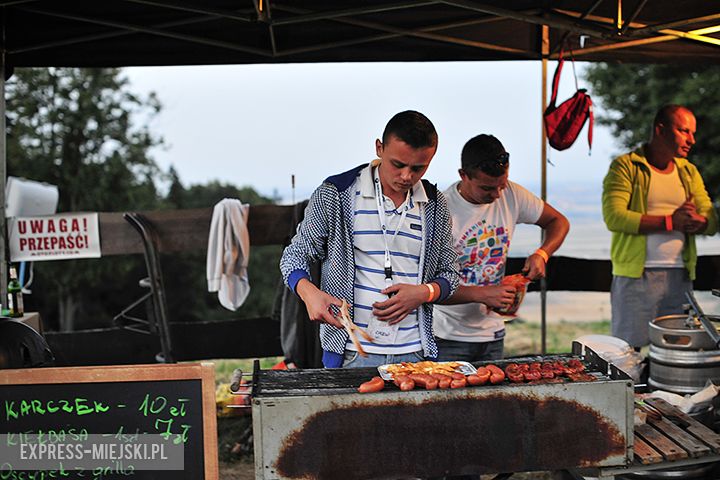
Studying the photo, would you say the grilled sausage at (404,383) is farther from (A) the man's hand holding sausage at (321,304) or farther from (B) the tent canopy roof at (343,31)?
(B) the tent canopy roof at (343,31)

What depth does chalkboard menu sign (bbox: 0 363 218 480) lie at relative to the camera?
10.3ft

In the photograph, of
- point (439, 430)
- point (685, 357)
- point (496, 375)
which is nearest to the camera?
point (439, 430)

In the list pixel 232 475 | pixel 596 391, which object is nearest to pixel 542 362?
pixel 596 391

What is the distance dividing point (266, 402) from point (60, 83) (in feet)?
36.7

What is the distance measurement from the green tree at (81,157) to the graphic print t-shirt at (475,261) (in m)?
9.64

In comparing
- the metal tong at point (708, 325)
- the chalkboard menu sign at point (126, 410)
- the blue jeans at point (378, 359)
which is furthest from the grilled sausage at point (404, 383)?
the metal tong at point (708, 325)

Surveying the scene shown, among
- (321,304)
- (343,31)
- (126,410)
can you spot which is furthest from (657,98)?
(126,410)

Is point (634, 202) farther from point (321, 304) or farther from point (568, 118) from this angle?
point (321, 304)

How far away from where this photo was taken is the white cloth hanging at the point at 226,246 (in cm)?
598

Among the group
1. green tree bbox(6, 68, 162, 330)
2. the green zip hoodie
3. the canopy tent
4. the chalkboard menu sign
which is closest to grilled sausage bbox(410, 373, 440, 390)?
the chalkboard menu sign

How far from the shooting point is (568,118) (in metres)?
5.79

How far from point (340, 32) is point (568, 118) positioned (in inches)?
64.9

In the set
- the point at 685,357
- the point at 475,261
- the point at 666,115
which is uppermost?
the point at 666,115

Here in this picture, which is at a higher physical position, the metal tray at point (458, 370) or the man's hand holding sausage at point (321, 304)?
the man's hand holding sausage at point (321, 304)
